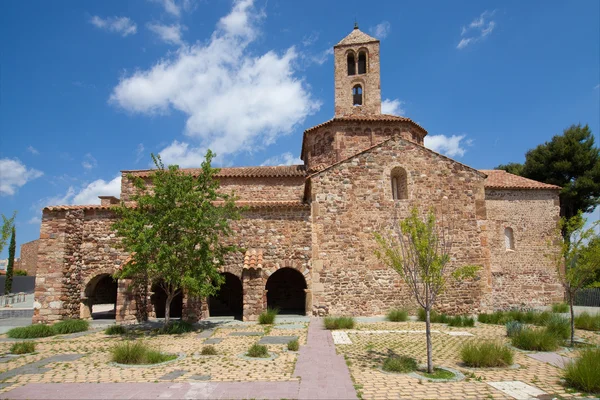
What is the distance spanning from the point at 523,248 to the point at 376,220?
35.0ft

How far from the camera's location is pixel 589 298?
23859 mm

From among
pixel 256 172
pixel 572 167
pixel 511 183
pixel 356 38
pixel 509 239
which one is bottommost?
pixel 509 239

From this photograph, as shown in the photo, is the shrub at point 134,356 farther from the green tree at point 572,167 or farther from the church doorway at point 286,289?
the green tree at point 572,167

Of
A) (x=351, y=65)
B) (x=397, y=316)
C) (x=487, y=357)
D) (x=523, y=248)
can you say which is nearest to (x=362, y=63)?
(x=351, y=65)

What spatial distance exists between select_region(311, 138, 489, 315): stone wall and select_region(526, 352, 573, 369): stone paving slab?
722 cm

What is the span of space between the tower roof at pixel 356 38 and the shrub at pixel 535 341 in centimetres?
1917

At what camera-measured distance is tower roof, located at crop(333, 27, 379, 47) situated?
23.9 m

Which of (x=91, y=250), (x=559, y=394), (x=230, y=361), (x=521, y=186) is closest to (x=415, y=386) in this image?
(x=559, y=394)

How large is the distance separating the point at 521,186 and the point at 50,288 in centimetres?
2457

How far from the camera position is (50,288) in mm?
15711

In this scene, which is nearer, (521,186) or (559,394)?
(559,394)

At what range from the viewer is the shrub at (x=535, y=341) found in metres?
10.2

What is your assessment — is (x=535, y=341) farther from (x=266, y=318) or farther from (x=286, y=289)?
(x=286, y=289)

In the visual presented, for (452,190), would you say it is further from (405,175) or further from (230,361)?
(230,361)
